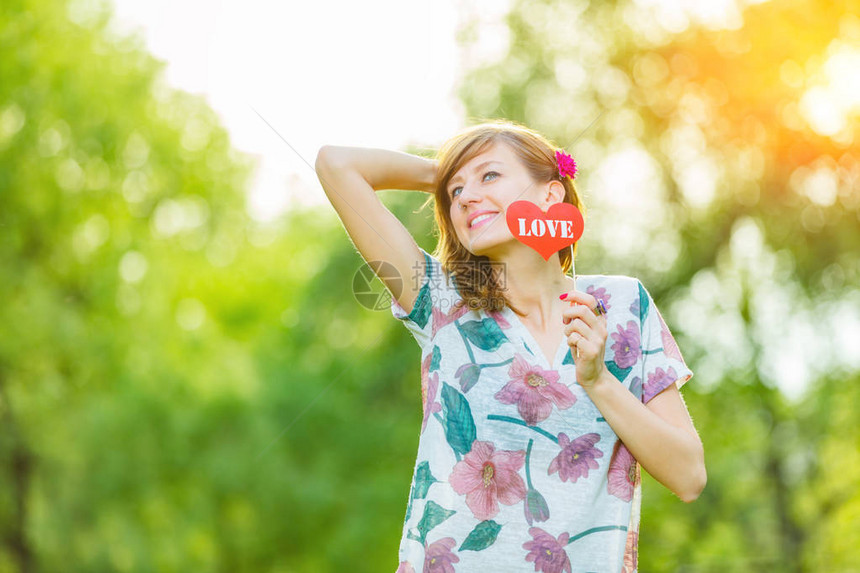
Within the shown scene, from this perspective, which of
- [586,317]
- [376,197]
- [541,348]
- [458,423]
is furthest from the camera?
[376,197]

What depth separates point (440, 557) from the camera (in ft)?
5.65

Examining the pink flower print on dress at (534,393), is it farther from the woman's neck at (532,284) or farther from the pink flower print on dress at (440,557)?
the pink flower print on dress at (440,557)

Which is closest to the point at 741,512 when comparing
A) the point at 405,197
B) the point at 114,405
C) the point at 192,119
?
the point at 405,197

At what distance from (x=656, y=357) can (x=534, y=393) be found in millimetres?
297

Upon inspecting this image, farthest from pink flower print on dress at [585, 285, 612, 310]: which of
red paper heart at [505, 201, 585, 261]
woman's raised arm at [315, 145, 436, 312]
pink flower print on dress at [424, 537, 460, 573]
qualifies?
pink flower print on dress at [424, 537, 460, 573]

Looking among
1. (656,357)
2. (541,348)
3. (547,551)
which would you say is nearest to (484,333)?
(541,348)

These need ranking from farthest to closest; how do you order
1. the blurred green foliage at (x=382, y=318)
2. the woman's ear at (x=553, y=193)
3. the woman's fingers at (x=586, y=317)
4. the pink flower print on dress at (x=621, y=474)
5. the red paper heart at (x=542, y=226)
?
the blurred green foliage at (x=382, y=318) → the woman's ear at (x=553, y=193) → the red paper heart at (x=542, y=226) → the pink flower print on dress at (x=621, y=474) → the woman's fingers at (x=586, y=317)

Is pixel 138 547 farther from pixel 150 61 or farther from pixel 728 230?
pixel 728 230

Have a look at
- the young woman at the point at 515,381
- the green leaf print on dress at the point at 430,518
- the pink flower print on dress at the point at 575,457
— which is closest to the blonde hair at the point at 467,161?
the young woman at the point at 515,381

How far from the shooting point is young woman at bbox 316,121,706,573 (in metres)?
1.73

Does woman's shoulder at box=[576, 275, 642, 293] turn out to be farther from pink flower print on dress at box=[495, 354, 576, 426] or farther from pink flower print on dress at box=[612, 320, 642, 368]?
pink flower print on dress at box=[495, 354, 576, 426]

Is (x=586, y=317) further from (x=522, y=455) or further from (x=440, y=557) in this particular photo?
(x=440, y=557)

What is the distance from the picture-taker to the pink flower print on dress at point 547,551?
171cm

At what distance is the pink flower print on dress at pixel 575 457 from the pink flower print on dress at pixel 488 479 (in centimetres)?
8
